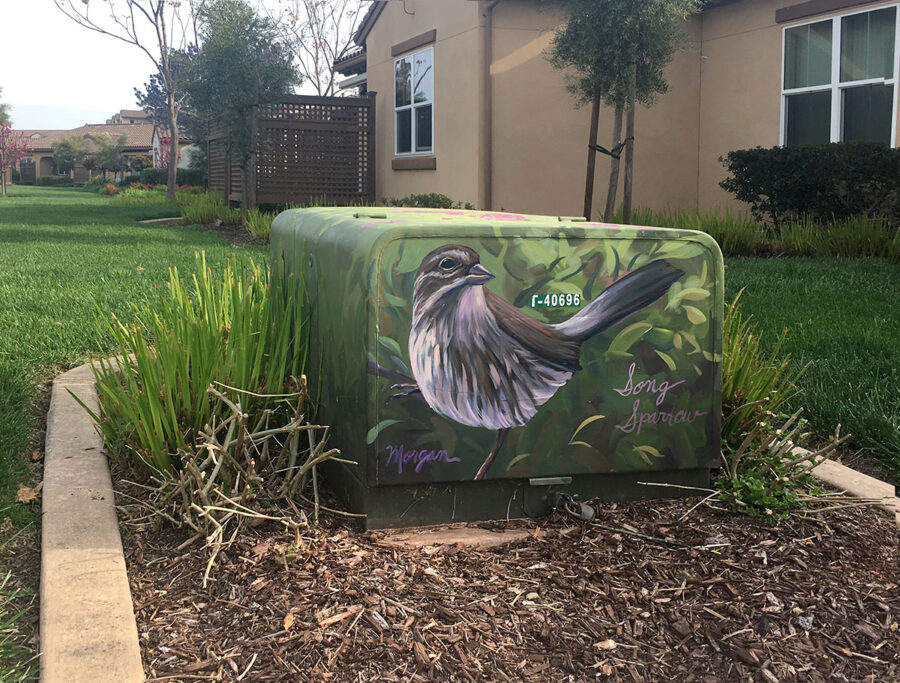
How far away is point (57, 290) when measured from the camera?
7.80m

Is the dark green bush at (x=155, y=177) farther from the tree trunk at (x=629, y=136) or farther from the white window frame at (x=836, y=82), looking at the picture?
the tree trunk at (x=629, y=136)

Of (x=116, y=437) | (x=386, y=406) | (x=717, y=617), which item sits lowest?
(x=717, y=617)

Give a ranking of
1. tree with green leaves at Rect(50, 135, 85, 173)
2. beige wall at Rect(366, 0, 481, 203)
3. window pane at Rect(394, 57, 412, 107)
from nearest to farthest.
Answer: beige wall at Rect(366, 0, 481, 203) < window pane at Rect(394, 57, 412, 107) < tree with green leaves at Rect(50, 135, 85, 173)

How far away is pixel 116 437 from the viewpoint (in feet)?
11.8

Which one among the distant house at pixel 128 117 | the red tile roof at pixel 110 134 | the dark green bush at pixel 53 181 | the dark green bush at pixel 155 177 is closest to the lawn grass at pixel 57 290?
the dark green bush at pixel 155 177

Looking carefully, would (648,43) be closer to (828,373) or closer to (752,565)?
(828,373)

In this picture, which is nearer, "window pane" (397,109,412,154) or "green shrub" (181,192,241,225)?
"window pane" (397,109,412,154)

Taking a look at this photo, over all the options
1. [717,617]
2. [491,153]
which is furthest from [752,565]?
[491,153]

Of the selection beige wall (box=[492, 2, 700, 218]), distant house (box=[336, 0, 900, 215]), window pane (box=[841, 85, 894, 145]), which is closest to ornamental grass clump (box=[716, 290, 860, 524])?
window pane (box=[841, 85, 894, 145])

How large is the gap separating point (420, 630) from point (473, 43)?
12.2 meters

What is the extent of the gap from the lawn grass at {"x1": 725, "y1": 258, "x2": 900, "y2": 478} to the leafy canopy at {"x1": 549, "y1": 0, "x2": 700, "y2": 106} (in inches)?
108

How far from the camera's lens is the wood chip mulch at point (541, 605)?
7.80 ft

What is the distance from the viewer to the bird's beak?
302cm
